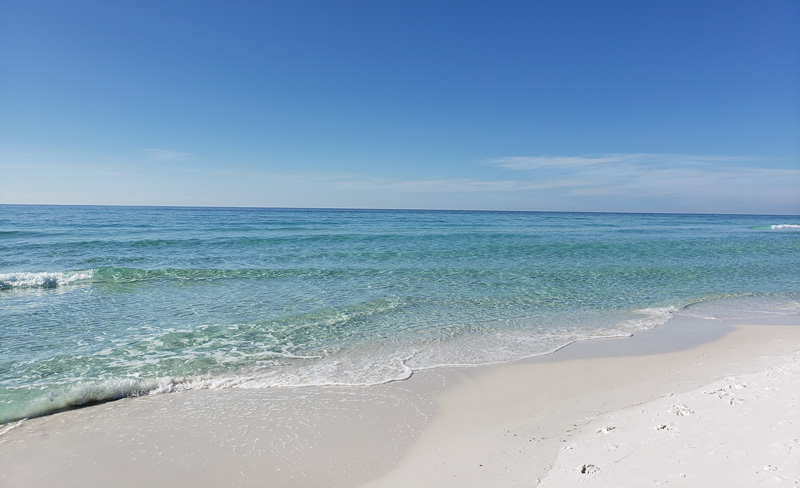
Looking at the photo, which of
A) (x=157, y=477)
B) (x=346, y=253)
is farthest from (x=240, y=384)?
(x=346, y=253)

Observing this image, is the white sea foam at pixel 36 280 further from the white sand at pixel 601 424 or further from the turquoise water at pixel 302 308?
the white sand at pixel 601 424

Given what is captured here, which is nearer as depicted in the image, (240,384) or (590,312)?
(240,384)

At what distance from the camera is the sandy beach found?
3.61 m

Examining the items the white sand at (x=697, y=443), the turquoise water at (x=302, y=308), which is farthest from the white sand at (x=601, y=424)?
the turquoise water at (x=302, y=308)

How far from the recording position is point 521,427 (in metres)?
4.73

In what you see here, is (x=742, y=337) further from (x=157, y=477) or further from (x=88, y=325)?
(x=88, y=325)

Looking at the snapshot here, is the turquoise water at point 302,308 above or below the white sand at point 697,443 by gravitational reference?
below

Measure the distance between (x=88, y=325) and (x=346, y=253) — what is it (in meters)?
12.7

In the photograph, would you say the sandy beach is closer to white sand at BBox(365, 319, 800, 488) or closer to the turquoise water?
white sand at BBox(365, 319, 800, 488)

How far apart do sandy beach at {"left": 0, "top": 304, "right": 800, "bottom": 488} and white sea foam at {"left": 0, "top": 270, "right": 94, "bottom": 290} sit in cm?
1042

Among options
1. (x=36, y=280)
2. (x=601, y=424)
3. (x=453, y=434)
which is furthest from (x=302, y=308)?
(x=36, y=280)

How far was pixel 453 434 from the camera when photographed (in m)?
4.65

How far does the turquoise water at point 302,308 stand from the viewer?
647 centimetres

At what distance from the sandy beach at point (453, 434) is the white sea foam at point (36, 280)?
34.2 feet
